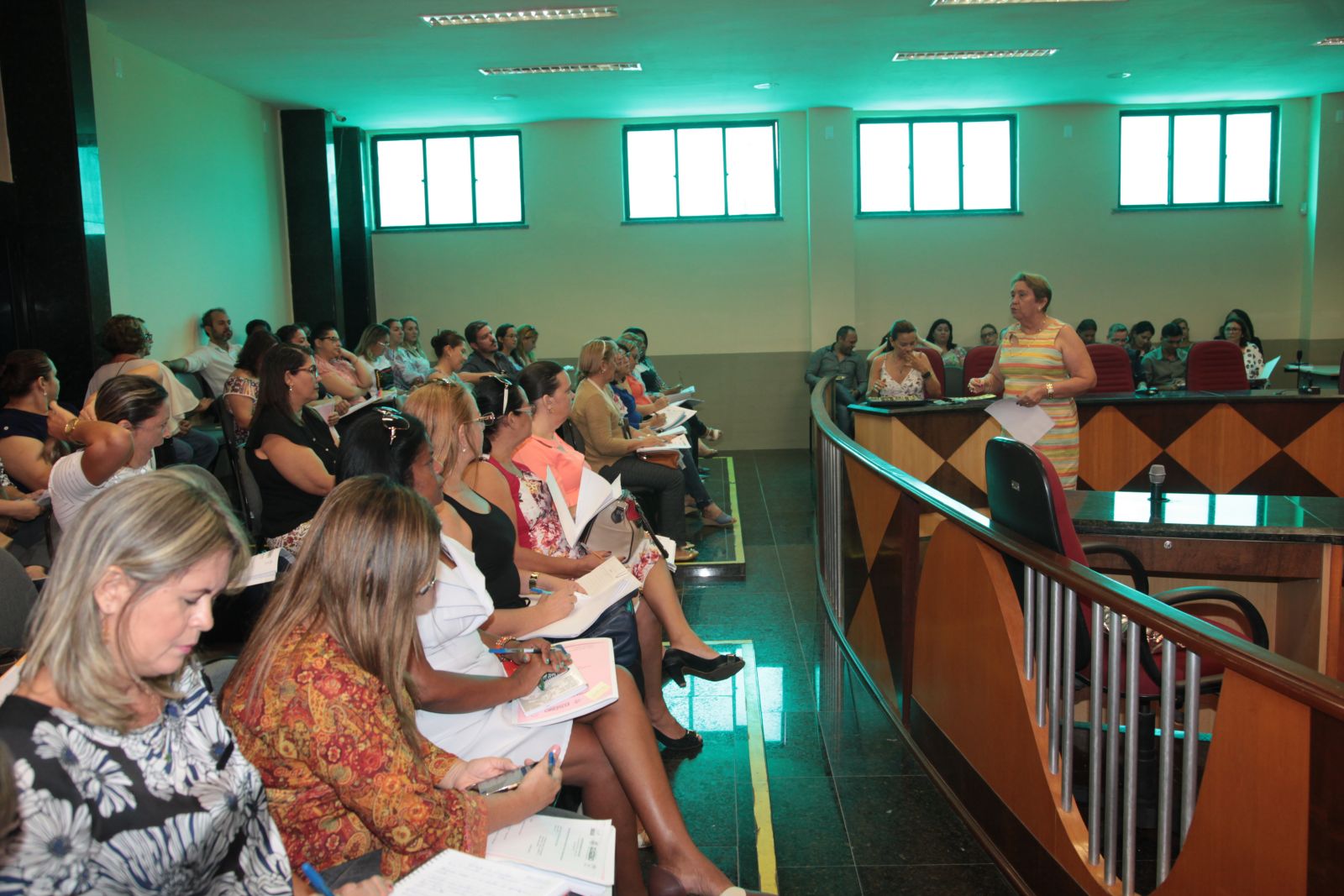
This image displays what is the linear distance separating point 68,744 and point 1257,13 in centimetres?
953

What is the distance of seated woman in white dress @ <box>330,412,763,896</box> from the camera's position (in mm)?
2334

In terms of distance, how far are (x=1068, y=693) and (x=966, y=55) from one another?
8426mm

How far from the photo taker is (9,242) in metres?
7.00

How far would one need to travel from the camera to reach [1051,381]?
16.8 feet

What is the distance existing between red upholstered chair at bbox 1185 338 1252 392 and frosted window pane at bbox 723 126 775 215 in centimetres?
531

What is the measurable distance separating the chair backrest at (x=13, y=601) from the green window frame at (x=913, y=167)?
35.7 feet

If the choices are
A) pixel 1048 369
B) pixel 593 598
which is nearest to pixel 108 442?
pixel 593 598

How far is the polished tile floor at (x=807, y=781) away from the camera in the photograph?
2.81 meters

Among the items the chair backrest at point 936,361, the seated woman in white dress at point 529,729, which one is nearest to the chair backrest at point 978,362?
the chair backrest at point 936,361

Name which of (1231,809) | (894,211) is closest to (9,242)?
(1231,809)

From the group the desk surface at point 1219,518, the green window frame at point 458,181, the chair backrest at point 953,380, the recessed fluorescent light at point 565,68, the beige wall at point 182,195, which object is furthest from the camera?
the green window frame at point 458,181

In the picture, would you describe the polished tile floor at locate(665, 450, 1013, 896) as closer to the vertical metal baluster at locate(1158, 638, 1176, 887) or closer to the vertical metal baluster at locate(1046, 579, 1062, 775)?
Result: the vertical metal baluster at locate(1046, 579, 1062, 775)

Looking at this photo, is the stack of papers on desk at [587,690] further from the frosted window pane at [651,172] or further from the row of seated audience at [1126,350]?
the frosted window pane at [651,172]

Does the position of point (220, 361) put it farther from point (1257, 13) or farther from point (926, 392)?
point (1257, 13)
